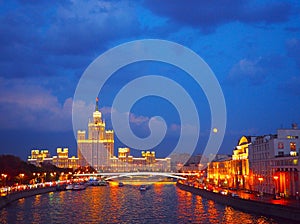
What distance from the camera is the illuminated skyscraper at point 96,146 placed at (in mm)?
128125

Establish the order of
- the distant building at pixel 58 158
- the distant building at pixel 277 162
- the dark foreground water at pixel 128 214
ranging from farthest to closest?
1. the distant building at pixel 58 158
2. the distant building at pixel 277 162
3. the dark foreground water at pixel 128 214

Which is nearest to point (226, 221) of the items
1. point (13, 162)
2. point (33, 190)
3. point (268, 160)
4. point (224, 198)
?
point (224, 198)

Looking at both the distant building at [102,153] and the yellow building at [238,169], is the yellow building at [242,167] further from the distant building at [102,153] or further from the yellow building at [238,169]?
the distant building at [102,153]

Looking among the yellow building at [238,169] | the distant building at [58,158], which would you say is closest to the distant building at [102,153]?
the distant building at [58,158]

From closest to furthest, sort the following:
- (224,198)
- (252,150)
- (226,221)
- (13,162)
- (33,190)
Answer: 1. (226,221)
2. (224,198)
3. (252,150)
4. (33,190)
5. (13,162)

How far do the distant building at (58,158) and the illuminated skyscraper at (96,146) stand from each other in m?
5.04

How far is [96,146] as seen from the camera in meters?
131

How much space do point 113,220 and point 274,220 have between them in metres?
9.52

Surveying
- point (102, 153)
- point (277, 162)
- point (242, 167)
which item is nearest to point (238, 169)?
point (242, 167)

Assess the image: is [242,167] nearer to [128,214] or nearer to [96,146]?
[128,214]

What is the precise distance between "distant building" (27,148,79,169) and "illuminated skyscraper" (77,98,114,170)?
16.5ft

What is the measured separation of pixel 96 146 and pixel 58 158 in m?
15.8

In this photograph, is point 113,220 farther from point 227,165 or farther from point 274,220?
point 227,165

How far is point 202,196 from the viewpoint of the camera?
4431cm
